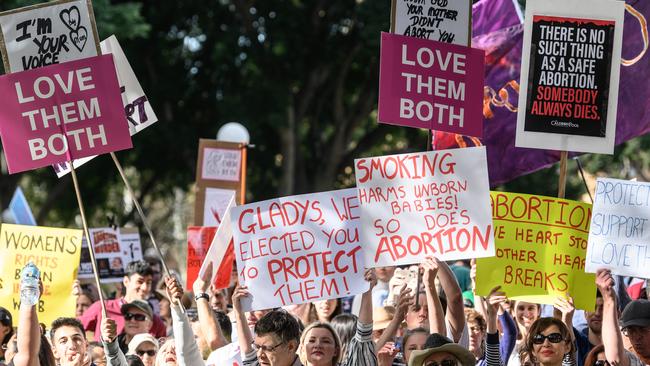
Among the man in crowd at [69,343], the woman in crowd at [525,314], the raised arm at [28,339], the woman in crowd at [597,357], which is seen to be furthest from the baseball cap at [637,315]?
the man in crowd at [69,343]

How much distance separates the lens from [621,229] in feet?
26.5

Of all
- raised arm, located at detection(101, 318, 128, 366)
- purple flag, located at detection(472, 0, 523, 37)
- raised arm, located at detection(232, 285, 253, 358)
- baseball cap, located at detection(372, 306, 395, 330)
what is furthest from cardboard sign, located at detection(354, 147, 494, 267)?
purple flag, located at detection(472, 0, 523, 37)

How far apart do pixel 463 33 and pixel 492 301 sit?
2093mm

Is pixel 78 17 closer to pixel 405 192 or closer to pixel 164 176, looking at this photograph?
pixel 405 192

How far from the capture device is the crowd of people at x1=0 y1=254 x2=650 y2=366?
7.03 m

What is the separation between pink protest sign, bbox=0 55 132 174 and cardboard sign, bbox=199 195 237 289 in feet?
2.70

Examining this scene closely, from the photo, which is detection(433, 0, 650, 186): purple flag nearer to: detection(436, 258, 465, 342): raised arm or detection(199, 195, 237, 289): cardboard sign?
detection(199, 195, 237, 289): cardboard sign

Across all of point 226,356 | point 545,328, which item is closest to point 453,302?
point 545,328

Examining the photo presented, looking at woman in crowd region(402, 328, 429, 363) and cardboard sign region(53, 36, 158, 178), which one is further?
cardboard sign region(53, 36, 158, 178)

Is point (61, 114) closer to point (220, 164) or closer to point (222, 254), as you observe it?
point (222, 254)

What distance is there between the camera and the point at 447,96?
28.5 ft

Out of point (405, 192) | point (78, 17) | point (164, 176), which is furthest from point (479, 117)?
point (164, 176)

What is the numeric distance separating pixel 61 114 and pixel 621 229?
142 inches

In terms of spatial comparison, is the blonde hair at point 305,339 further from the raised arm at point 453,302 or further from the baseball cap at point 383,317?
the baseball cap at point 383,317
